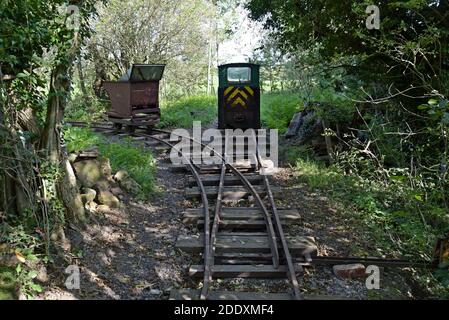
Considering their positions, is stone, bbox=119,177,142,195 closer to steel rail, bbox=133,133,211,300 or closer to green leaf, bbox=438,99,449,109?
steel rail, bbox=133,133,211,300

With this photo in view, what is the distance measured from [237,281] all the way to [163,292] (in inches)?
33.7

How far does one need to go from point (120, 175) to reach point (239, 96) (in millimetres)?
5813

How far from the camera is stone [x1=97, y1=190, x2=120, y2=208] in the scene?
22.2ft

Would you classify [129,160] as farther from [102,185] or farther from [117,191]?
[102,185]

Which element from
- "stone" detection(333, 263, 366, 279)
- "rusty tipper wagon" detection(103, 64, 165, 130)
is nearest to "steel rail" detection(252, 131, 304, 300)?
"stone" detection(333, 263, 366, 279)

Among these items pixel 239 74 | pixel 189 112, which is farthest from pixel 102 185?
pixel 189 112

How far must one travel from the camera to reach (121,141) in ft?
39.7

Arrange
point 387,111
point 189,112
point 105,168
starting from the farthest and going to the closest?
point 189,112 < point 387,111 < point 105,168

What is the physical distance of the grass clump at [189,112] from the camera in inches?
631

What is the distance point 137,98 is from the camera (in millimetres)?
13688

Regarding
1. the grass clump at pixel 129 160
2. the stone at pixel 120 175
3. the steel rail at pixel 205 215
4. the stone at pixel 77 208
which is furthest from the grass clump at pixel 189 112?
the stone at pixel 77 208

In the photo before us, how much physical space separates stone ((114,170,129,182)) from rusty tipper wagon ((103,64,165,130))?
5634 millimetres

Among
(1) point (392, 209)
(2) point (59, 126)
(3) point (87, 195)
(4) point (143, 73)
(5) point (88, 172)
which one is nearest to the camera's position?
(2) point (59, 126)
